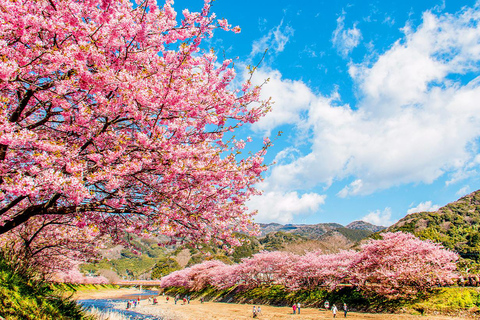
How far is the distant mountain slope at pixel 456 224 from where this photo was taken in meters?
47.7

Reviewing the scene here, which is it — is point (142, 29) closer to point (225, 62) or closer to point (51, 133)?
point (225, 62)

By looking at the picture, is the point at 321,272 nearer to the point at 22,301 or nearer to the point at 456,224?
the point at 22,301

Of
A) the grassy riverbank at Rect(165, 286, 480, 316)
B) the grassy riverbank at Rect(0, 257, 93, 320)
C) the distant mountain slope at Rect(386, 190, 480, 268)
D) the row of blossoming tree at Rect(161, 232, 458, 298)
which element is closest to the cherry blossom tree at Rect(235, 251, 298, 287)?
the row of blossoming tree at Rect(161, 232, 458, 298)

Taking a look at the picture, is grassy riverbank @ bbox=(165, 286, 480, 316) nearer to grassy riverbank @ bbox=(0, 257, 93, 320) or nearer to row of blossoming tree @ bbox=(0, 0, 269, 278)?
row of blossoming tree @ bbox=(0, 0, 269, 278)

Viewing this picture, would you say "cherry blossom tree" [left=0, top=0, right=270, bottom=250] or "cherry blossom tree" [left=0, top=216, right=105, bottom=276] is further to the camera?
"cherry blossom tree" [left=0, top=216, right=105, bottom=276]

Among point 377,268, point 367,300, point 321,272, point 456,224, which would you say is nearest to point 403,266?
point 377,268

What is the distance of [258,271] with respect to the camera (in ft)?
119

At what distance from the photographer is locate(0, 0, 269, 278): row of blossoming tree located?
431 centimetres

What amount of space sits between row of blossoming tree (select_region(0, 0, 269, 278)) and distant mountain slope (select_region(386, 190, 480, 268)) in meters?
53.6

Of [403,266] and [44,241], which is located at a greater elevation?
[44,241]

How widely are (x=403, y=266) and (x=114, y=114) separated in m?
23.3

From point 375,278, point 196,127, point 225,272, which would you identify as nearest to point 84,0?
point 196,127

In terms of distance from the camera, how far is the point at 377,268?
71.2 feet

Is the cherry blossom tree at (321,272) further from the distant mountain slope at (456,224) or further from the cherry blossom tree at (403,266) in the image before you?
the distant mountain slope at (456,224)
